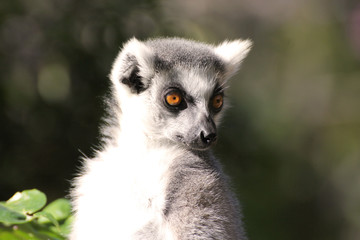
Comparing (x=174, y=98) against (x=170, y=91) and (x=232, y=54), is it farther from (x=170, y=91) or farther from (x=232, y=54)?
(x=232, y=54)

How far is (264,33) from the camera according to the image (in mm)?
7000

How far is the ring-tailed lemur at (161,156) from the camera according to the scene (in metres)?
2.14

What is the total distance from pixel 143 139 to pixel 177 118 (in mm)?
173

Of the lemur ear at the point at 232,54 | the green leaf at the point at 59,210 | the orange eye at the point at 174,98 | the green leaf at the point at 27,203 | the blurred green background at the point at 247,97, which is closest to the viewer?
the green leaf at the point at 27,203

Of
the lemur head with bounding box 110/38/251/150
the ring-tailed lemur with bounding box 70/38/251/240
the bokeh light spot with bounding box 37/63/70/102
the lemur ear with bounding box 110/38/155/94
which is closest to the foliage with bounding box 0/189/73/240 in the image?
the ring-tailed lemur with bounding box 70/38/251/240

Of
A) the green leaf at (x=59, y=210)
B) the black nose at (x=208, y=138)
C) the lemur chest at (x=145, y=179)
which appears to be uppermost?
the black nose at (x=208, y=138)

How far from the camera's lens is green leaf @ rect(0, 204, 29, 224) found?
5.45ft

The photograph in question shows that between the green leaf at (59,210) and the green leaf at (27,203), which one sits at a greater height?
the green leaf at (59,210)

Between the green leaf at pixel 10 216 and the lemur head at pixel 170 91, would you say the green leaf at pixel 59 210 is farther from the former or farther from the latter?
the lemur head at pixel 170 91

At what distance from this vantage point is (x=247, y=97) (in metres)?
5.56

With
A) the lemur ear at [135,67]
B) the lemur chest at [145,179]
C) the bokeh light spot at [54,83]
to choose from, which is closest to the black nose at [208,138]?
the lemur chest at [145,179]

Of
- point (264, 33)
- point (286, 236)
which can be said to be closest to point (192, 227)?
point (286, 236)

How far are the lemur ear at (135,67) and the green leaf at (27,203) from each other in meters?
0.79

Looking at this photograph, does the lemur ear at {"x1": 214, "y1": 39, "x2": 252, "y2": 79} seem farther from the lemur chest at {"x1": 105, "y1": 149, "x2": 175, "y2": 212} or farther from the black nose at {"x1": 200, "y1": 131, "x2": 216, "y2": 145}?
the lemur chest at {"x1": 105, "y1": 149, "x2": 175, "y2": 212}
